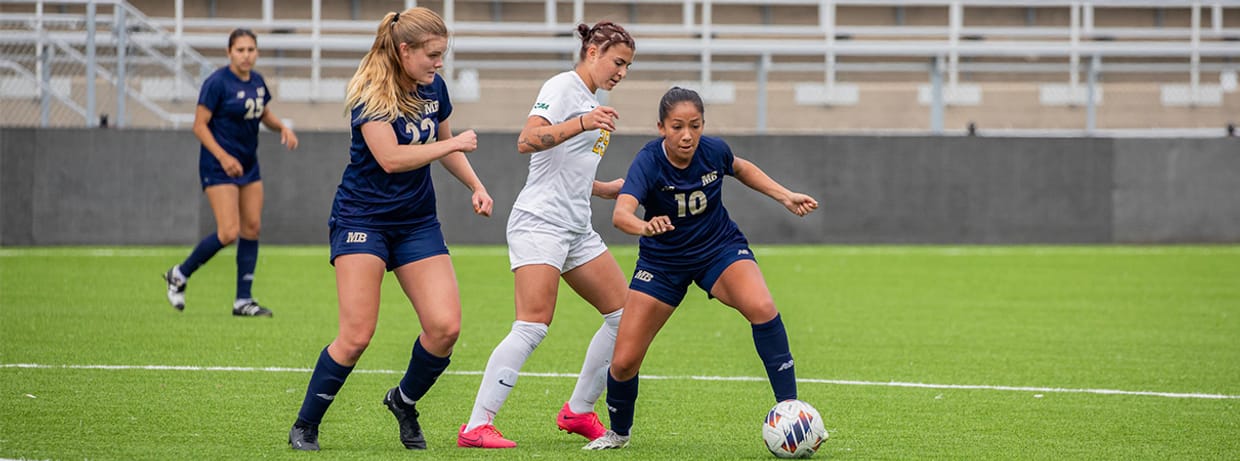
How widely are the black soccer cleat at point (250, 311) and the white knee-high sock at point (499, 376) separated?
5.77 metres

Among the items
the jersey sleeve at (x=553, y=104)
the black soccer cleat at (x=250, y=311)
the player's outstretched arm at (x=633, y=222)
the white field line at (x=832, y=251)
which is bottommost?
the black soccer cleat at (x=250, y=311)

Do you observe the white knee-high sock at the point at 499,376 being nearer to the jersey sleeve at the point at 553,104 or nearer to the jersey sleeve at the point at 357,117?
the jersey sleeve at the point at 553,104

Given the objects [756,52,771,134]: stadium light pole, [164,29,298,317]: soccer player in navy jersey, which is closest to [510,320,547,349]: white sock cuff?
[164,29,298,317]: soccer player in navy jersey

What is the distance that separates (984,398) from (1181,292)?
24.7 ft

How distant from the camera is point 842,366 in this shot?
9.40 metres

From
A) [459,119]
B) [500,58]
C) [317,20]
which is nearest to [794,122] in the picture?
[459,119]

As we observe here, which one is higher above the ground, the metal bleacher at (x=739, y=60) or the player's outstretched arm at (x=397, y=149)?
the metal bleacher at (x=739, y=60)

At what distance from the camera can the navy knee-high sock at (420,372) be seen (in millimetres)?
6344

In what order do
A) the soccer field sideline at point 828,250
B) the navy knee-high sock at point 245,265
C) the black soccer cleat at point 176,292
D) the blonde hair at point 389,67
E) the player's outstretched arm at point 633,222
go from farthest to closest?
1. the soccer field sideline at point 828,250
2. the navy knee-high sock at point 245,265
3. the black soccer cleat at point 176,292
4. the blonde hair at point 389,67
5. the player's outstretched arm at point 633,222

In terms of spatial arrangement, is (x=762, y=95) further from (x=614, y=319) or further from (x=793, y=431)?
(x=793, y=431)

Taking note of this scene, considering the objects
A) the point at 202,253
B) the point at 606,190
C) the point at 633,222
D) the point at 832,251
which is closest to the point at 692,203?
the point at 633,222

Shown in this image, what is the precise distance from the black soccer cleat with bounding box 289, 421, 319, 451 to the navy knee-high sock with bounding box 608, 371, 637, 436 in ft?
4.08

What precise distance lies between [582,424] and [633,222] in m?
1.13

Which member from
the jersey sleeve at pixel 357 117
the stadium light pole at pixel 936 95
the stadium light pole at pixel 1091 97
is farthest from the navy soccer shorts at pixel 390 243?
the stadium light pole at pixel 1091 97
